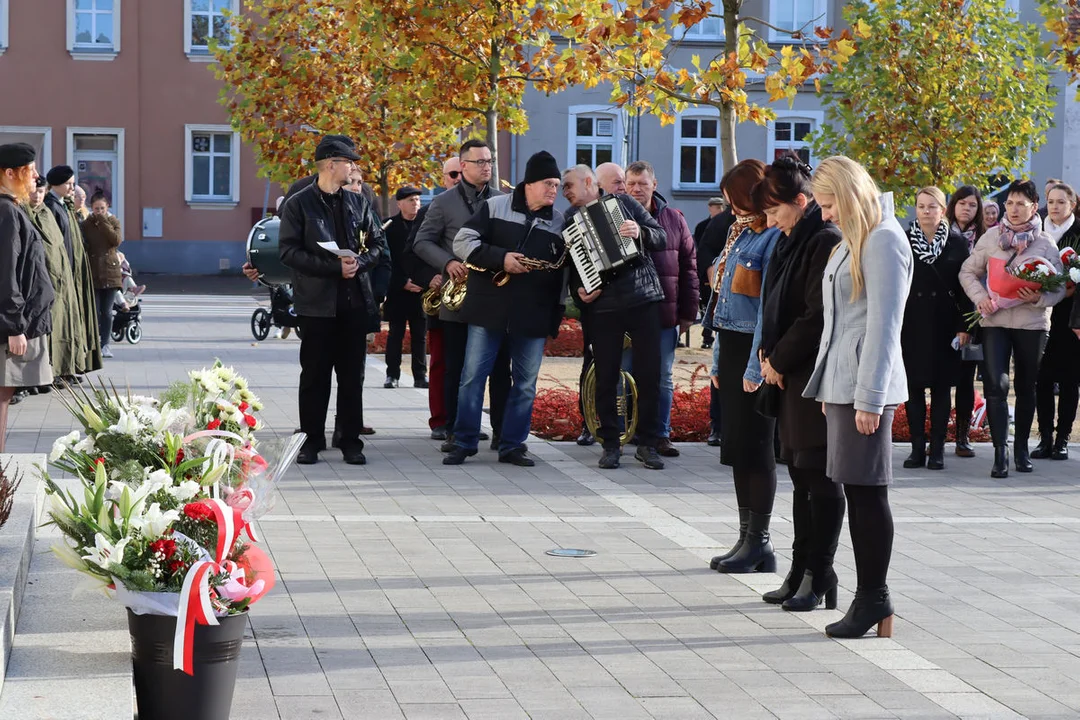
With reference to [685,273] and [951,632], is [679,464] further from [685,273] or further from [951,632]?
[951,632]

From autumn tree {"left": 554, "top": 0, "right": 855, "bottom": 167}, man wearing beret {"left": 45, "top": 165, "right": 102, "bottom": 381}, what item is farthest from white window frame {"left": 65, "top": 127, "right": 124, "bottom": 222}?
man wearing beret {"left": 45, "top": 165, "right": 102, "bottom": 381}

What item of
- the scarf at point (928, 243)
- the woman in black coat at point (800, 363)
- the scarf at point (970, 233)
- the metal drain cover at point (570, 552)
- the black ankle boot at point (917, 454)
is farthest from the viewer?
the scarf at point (970, 233)

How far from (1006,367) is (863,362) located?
5331 mm

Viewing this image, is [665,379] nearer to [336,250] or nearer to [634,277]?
[634,277]

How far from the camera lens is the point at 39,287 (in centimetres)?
903

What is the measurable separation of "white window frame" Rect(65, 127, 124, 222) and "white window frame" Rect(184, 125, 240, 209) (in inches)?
59.7

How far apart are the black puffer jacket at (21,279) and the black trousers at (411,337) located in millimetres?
6225

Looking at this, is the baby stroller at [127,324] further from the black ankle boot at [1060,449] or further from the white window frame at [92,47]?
A: the white window frame at [92,47]

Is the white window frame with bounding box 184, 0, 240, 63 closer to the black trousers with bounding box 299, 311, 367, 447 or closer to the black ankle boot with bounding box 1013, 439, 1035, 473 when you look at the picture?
the black trousers with bounding box 299, 311, 367, 447

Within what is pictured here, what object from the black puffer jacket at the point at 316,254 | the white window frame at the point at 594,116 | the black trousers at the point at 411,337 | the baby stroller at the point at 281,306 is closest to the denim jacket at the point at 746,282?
the black puffer jacket at the point at 316,254

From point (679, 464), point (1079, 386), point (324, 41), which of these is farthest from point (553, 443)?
point (324, 41)

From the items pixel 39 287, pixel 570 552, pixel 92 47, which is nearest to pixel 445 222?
pixel 39 287

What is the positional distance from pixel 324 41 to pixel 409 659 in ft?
68.7

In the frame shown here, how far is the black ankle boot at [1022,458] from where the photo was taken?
11.1 metres
